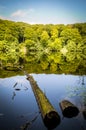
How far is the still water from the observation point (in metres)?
14.9

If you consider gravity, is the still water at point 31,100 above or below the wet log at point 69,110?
below

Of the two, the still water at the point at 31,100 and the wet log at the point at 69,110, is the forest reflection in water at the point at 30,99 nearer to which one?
the still water at the point at 31,100

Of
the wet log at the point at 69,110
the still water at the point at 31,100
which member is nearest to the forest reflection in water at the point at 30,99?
the still water at the point at 31,100

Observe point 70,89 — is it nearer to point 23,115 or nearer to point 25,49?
point 23,115

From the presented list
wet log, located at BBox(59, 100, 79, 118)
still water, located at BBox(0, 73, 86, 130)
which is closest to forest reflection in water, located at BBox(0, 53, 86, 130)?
still water, located at BBox(0, 73, 86, 130)

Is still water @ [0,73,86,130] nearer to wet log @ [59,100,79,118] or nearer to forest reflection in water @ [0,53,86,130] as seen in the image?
forest reflection in water @ [0,53,86,130]

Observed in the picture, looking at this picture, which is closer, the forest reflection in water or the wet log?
the forest reflection in water

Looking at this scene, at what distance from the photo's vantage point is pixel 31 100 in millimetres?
20156

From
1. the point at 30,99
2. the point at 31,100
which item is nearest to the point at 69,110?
the point at 31,100

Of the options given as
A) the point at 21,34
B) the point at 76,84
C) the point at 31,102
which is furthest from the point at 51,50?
the point at 31,102

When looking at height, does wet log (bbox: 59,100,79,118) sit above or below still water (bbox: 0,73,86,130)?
above

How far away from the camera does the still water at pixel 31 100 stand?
14852 millimetres

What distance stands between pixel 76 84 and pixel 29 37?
88606 millimetres

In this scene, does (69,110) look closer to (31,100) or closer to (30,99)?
(31,100)
